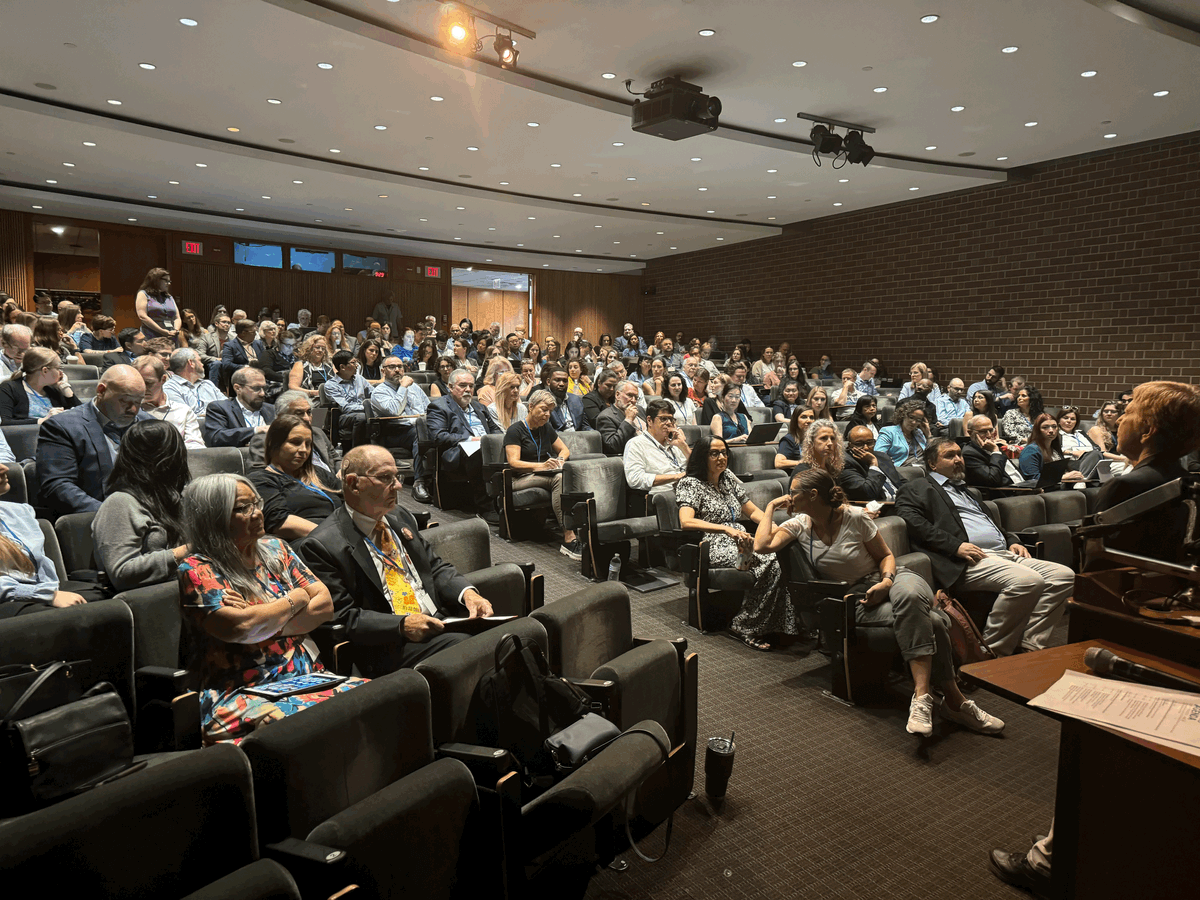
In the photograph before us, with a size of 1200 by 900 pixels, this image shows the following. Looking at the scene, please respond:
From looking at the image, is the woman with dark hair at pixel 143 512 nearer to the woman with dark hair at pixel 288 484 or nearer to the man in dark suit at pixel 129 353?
the woman with dark hair at pixel 288 484

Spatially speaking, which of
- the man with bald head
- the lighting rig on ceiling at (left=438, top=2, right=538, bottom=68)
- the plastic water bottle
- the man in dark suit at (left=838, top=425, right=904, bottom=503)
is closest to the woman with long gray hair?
the man with bald head

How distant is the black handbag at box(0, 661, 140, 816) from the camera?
4.51 feet

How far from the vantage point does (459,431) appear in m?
5.76

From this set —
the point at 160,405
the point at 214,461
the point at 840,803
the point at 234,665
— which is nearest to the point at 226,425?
the point at 160,405

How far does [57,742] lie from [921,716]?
8.88ft

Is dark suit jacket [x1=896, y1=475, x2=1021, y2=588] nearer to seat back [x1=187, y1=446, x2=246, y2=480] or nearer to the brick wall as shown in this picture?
seat back [x1=187, y1=446, x2=246, y2=480]

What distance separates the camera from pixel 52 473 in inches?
123

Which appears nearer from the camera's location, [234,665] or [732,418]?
[234,665]

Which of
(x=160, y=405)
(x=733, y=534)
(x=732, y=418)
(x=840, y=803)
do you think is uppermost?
(x=160, y=405)

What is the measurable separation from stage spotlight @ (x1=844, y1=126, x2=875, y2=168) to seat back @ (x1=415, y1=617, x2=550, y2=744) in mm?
7518

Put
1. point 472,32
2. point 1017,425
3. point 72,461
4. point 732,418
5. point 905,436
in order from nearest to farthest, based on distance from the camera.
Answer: point 72,461
point 472,32
point 905,436
point 732,418
point 1017,425

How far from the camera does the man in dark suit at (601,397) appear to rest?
681 centimetres

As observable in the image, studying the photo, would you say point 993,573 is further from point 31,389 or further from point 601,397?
point 31,389

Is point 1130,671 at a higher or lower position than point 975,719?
higher
